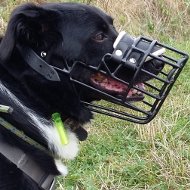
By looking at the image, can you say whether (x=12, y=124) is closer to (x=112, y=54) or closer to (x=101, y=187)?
(x=112, y=54)

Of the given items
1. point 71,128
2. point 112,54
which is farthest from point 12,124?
point 112,54

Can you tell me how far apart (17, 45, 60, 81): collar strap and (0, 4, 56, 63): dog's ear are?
2.7 inches

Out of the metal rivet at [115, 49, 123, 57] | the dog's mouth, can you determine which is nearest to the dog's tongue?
the dog's mouth

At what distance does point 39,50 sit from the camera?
2.14m

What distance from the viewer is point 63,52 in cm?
214

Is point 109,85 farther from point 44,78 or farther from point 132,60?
point 44,78

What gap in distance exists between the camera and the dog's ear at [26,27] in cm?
201

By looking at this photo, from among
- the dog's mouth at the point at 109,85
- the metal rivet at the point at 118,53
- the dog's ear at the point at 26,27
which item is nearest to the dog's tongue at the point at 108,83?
→ the dog's mouth at the point at 109,85

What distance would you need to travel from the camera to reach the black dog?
2070 millimetres

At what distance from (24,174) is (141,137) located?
1.32m

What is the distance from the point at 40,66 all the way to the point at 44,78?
55 millimetres

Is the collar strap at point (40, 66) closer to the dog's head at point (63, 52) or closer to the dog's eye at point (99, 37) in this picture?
the dog's head at point (63, 52)

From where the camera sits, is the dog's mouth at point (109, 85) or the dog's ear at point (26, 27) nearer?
the dog's ear at point (26, 27)

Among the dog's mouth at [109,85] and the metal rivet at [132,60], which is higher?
the metal rivet at [132,60]
